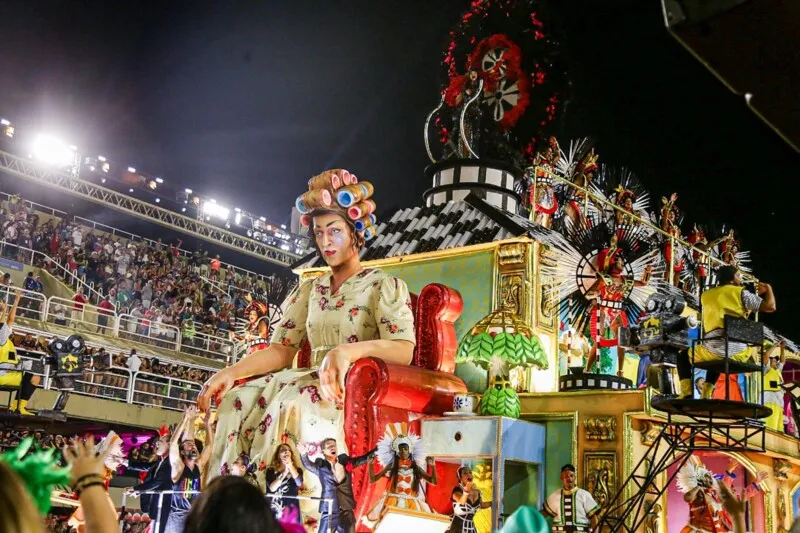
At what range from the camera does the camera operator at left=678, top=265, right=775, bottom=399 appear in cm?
491

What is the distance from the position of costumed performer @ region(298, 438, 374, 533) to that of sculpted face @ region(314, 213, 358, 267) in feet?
4.02

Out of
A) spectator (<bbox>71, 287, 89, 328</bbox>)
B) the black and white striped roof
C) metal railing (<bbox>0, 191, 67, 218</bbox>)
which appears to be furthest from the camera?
metal railing (<bbox>0, 191, 67, 218</bbox>)

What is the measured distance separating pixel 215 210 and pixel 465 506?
20356mm

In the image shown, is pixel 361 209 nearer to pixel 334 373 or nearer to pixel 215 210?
pixel 334 373

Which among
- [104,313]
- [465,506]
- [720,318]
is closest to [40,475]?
[465,506]

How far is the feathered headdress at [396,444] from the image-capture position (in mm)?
5000

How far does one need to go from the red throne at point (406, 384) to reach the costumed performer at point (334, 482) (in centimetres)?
9

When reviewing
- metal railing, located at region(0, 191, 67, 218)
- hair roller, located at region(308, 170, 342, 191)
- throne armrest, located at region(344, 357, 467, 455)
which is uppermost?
metal railing, located at region(0, 191, 67, 218)

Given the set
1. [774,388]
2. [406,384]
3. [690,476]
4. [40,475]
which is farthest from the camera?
[774,388]

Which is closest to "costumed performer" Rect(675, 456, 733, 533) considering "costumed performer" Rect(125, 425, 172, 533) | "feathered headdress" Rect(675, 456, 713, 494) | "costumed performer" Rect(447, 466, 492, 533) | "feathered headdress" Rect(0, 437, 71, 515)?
"feathered headdress" Rect(675, 456, 713, 494)

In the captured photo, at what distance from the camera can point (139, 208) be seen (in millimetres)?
22188

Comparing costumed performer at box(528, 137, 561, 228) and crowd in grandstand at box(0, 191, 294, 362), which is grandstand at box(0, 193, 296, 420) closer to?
crowd in grandstand at box(0, 191, 294, 362)

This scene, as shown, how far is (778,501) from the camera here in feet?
25.1

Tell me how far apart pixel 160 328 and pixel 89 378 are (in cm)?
322
